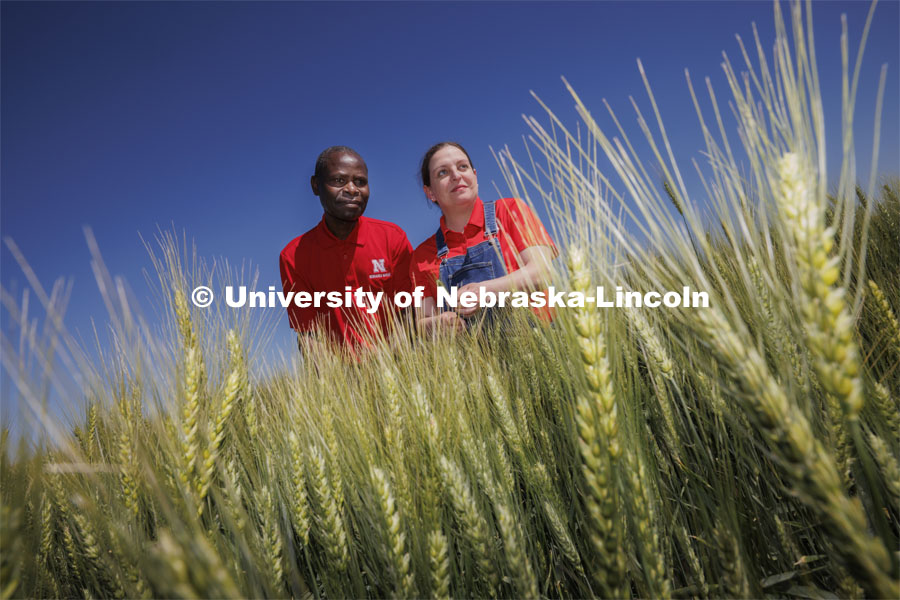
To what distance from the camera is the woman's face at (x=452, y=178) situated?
2.73 meters

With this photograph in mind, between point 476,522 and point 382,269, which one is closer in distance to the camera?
point 476,522

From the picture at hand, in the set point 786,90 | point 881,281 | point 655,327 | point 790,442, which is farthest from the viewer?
point 881,281

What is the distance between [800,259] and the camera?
20.5 inches

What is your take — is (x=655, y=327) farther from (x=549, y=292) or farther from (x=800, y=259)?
(x=800, y=259)

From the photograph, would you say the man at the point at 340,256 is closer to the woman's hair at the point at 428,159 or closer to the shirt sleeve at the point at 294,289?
the shirt sleeve at the point at 294,289

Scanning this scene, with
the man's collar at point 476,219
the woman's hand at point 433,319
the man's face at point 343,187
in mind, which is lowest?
the woman's hand at point 433,319

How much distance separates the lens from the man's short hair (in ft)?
11.0

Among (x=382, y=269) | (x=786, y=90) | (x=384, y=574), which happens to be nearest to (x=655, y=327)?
(x=786, y=90)

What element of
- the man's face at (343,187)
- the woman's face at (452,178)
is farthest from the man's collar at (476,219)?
the man's face at (343,187)

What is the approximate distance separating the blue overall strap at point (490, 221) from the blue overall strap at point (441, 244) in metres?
0.29

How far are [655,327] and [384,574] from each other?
98 centimetres

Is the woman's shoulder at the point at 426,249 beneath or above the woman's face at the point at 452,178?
beneath

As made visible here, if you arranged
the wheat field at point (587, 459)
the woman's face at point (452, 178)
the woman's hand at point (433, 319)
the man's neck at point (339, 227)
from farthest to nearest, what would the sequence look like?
1. the man's neck at point (339, 227)
2. the woman's face at point (452, 178)
3. the woman's hand at point (433, 319)
4. the wheat field at point (587, 459)

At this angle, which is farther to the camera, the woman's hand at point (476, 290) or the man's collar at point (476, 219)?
the man's collar at point (476, 219)
